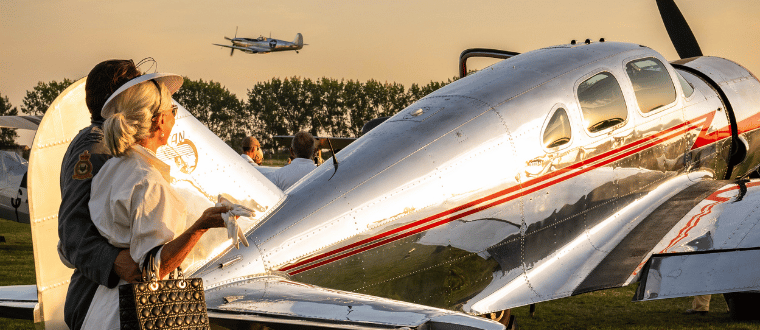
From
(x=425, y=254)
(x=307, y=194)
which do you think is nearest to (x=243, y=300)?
(x=307, y=194)

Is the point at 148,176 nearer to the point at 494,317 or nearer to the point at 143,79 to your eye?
the point at 143,79

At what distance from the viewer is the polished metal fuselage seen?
3938 mm

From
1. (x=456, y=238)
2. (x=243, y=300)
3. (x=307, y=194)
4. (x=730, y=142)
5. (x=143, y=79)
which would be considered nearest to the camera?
(x=143, y=79)

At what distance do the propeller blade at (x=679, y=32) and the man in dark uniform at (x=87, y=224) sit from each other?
A: 956cm

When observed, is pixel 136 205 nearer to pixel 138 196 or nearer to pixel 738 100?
pixel 138 196

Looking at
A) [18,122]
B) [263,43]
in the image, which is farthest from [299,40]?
[18,122]

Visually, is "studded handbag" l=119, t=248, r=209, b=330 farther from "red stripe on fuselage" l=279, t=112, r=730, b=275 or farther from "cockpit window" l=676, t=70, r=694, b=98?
"cockpit window" l=676, t=70, r=694, b=98

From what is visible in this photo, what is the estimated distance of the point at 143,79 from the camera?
251 centimetres

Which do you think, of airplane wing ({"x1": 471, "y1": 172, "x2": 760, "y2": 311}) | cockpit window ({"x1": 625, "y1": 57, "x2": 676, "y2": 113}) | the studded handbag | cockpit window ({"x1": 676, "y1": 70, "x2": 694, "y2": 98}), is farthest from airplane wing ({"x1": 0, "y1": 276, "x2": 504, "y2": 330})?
cockpit window ({"x1": 676, "y1": 70, "x2": 694, "y2": 98})

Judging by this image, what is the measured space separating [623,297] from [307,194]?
6294mm

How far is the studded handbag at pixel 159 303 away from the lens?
2227 mm

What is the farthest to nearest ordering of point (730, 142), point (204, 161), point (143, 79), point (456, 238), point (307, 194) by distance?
point (730, 142) → point (456, 238) → point (307, 194) → point (204, 161) → point (143, 79)

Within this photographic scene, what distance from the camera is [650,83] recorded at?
600 cm

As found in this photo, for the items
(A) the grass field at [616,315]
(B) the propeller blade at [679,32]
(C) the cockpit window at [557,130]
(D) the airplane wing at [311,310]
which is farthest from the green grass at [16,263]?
(B) the propeller blade at [679,32]
